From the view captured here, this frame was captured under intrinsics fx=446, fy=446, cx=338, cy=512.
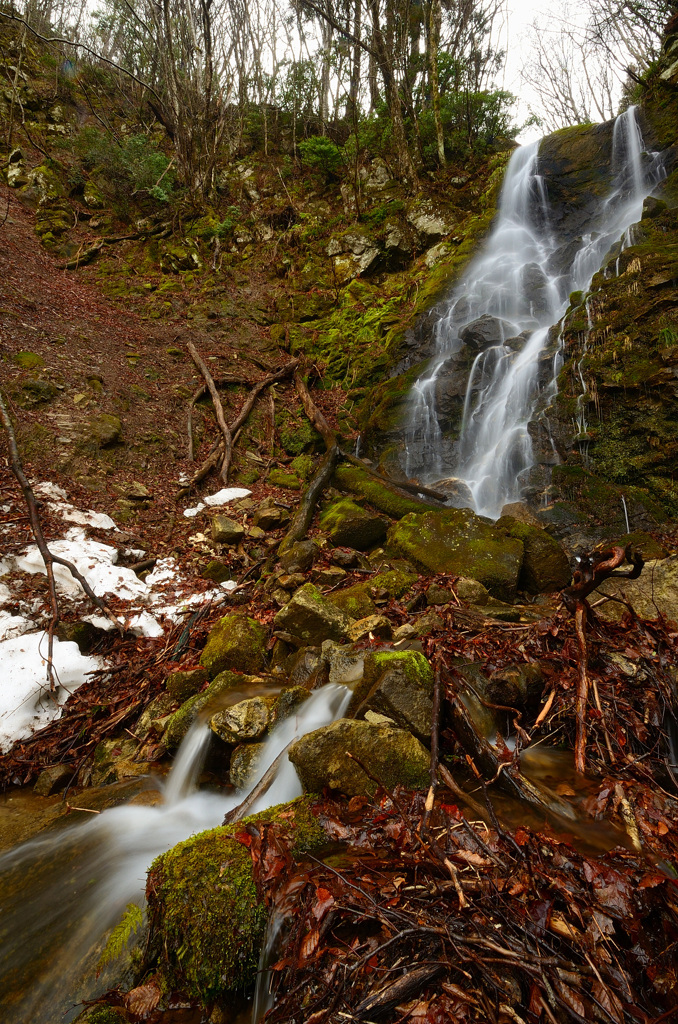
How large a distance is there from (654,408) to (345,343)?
8.23 metres

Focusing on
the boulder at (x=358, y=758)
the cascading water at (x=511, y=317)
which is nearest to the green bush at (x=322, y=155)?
the cascading water at (x=511, y=317)

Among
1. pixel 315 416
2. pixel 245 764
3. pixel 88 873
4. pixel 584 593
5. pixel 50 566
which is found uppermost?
pixel 315 416

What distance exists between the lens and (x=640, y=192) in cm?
1178

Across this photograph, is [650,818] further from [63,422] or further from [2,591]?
[63,422]

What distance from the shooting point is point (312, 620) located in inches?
174

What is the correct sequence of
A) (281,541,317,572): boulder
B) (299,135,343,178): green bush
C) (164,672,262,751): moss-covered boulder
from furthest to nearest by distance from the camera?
(299,135,343,178): green bush → (281,541,317,572): boulder → (164,672,262,751): moss-covered boulder

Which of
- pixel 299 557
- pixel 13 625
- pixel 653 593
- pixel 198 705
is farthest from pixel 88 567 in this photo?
pixel 653 593

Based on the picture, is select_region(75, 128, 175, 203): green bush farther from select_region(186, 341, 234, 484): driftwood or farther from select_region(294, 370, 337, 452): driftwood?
select_region(294, 370, 337, 452): driftwood

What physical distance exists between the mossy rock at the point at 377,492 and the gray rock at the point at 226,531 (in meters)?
2.22

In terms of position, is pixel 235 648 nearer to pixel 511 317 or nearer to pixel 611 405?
pixel 611 405

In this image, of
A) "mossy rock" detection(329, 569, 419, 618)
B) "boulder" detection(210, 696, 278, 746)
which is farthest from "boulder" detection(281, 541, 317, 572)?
"boulder" detection(210, 696, 278, 746)

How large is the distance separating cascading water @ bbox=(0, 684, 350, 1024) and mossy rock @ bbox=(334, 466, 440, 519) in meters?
4.27

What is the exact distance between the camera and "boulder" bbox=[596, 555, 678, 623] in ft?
13.7

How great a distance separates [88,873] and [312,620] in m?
2.41
